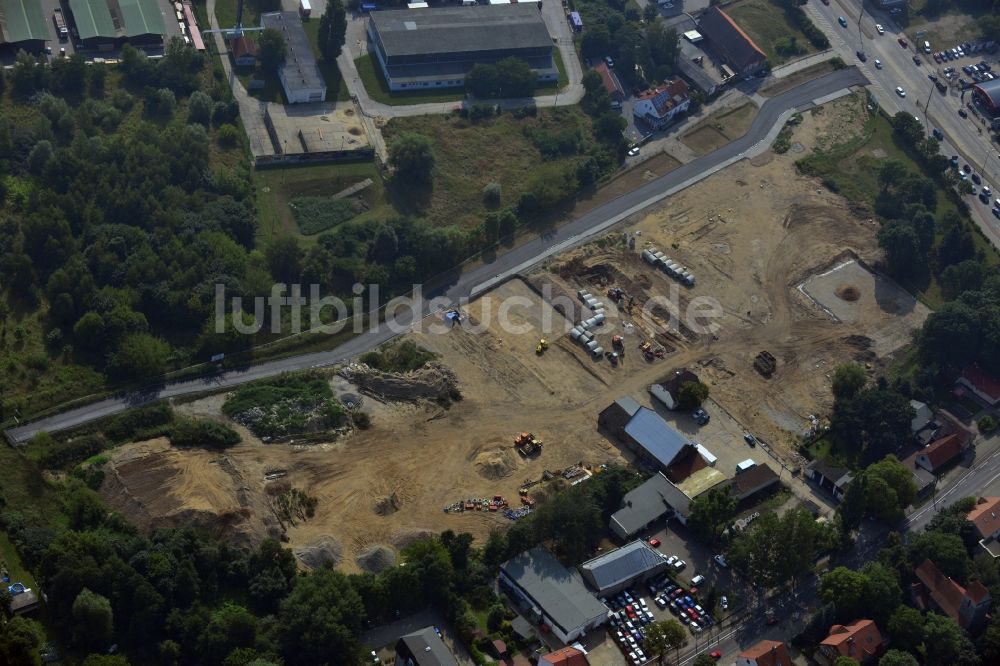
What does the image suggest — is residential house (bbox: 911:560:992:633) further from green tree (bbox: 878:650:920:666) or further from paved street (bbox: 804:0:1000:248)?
paved street (bbox: 804:0:1000:248)

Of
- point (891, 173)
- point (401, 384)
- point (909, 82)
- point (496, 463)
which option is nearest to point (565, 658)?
point (496, 463)

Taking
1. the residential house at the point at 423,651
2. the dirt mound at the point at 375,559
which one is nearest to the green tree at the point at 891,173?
the dirt mound at the point at 375,559

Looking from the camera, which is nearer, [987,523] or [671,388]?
[987,523]

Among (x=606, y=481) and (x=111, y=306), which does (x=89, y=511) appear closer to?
(x=111, y=306)

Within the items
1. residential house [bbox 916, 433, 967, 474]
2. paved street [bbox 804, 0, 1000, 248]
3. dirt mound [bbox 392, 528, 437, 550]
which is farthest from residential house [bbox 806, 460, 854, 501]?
paved street [bbox 804, 0, 1000, 248]

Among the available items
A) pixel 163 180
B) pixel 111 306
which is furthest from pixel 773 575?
pixel 163 180

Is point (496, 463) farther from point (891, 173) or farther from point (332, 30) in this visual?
point (332, 30)
